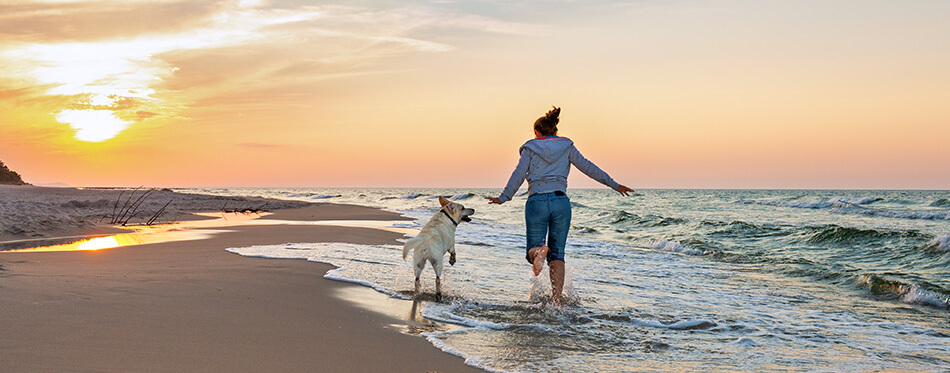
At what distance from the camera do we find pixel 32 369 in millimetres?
3008

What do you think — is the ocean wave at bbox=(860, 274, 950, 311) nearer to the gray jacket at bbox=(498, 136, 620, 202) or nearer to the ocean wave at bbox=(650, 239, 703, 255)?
the gray jacket at bbox=(498, 136, 620, 202)

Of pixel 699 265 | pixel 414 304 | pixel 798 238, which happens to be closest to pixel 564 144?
pixel 414 304

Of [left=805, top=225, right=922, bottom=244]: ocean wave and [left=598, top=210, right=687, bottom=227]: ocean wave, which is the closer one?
[left=805, top=225, right=922, bottom=244]: ocean wave

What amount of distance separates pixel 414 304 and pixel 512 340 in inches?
59.9

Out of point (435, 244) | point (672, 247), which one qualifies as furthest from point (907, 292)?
point (672, 247)

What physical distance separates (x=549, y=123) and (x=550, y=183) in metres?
0.65

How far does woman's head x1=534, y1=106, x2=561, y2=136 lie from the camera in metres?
6.10

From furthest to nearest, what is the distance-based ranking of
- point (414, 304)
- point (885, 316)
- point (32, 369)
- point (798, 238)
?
point (798, 238)
point (885, 316)
point (414, 304)
point (32, 369)

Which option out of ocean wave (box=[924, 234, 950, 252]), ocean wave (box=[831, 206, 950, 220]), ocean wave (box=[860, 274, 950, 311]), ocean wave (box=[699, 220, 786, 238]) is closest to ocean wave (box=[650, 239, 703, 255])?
ocean wave (box=[699, 220, 786, 238])

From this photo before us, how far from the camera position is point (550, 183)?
19.6 ft

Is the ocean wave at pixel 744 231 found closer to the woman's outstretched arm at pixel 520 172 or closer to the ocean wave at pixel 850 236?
the ocean wave at pixel 850 236

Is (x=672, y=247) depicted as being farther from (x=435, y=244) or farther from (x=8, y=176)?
(x=8, y=176)

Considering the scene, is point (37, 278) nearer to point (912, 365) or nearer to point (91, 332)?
point (91, 332)

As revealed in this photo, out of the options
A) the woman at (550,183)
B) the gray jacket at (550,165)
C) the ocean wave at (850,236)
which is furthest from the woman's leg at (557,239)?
the ocean wave at (850,236)
